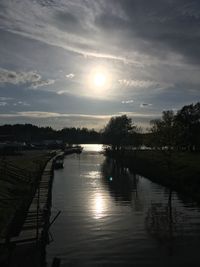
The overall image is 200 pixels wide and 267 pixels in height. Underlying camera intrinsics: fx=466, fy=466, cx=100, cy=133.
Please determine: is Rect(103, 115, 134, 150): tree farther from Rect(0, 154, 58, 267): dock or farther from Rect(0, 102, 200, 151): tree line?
Rect(0, 154, 58, 267): dock

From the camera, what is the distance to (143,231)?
37.6m

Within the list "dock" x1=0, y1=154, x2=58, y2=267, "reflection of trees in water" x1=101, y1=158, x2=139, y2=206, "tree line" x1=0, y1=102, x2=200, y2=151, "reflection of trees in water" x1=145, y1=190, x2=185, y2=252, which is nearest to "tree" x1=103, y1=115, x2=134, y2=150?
"tree line" x1=0, y1=102, x2=200, y2=151

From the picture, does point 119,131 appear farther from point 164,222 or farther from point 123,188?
point 164,222

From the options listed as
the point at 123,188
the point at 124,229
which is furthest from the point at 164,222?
the point at 123,188

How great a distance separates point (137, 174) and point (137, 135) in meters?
63.2

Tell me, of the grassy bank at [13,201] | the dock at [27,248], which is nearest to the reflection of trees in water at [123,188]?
the grassy bank at [13,201]

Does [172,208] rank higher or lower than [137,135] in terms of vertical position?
lower

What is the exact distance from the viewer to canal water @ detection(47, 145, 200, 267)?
29.8 meters

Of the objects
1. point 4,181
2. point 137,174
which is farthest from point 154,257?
point 137,174

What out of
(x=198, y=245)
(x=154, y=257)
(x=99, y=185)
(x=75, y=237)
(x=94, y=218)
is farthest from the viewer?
(x=99, y=185)

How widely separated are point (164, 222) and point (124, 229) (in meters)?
5.29

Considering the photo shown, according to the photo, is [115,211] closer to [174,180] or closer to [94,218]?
[94,218]

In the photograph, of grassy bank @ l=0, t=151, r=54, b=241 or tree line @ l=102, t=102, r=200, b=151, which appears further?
tree line @ l=102, t=102, r=200, b=151

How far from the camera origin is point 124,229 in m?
38.3
